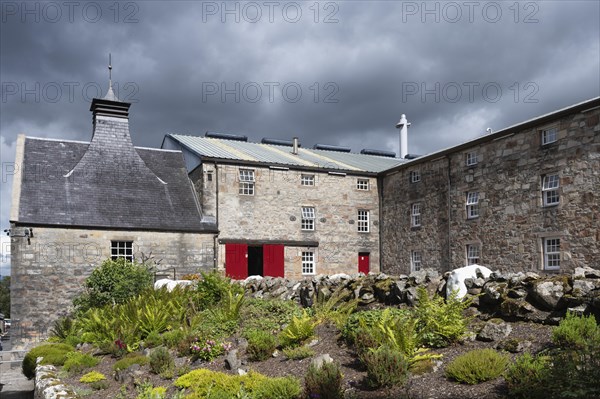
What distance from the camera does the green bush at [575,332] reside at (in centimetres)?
754

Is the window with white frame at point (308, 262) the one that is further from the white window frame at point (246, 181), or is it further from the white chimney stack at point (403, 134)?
the white chimney stack at point (403, 134)

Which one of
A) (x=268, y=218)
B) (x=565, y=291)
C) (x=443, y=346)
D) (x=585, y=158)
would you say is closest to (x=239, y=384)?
(x=443, y=346)

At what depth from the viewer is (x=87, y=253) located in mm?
25047

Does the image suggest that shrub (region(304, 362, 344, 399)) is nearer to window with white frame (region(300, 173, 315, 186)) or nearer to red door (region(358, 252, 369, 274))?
window with white frame (region(300, 173, 315, 186))

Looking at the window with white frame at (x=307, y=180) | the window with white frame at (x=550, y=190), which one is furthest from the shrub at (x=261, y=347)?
the window with white frame at (x=307, y=180)

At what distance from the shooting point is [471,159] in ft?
81.7

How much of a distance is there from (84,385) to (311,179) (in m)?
20.6

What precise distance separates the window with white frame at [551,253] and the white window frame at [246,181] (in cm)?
1499

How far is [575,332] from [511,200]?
16046 millimetres

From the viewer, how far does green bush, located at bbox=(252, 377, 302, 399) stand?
812 cm

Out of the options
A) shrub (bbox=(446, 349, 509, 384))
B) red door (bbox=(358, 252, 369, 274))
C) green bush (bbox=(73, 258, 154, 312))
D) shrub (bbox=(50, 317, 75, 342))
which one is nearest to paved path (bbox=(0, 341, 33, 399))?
shrub (bbox=(50, 317, 75, 342))

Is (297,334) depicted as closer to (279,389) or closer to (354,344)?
(354,344)

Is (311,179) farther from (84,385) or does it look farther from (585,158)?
(84,385)

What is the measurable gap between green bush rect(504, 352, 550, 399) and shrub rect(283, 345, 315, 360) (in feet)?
13.1
